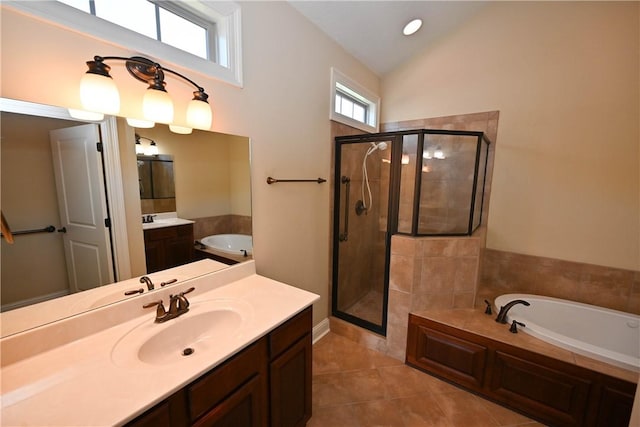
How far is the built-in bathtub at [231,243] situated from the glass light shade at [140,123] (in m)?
0.67

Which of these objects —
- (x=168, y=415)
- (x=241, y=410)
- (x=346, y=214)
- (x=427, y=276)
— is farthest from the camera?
(x=346, y=214)

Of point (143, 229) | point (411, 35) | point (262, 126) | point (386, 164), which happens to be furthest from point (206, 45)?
point (411, 35)

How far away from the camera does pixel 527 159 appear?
92.6 inches

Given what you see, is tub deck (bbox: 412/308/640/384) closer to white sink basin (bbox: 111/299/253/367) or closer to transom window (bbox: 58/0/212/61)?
white sink basin (bbox: 111/299/253/367)

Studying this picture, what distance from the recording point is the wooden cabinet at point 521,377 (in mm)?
1479

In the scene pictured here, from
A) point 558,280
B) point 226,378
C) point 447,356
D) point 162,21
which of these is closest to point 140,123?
point 162,21

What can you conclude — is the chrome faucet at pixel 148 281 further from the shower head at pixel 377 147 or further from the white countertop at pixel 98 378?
the shower head at pixel 377 147

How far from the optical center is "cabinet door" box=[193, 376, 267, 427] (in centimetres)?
95

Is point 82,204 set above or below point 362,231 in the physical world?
above

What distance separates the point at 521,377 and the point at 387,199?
1561mm

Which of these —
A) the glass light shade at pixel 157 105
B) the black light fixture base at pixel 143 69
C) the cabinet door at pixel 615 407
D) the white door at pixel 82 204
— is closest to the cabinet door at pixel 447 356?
the cabinet door at pixel 615 407

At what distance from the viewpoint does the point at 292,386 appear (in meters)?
1.36

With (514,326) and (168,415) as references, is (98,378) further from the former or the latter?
(514,326)

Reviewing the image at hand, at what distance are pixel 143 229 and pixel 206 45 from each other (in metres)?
1.13
